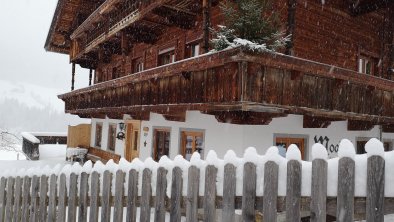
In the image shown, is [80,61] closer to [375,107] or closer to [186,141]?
[186,141]

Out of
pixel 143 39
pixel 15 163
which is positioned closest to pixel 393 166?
pixel 143 39

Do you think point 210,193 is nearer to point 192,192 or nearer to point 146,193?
point 192,192

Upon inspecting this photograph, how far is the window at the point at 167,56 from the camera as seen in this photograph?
1283cm

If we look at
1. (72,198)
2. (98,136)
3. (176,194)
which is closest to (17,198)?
(72,198)

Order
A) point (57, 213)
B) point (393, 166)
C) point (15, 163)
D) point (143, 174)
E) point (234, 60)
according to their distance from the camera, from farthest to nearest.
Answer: point (15, 163) < point (234, 60) < point (57, 213) < point (143, 174) < point (393, 166)

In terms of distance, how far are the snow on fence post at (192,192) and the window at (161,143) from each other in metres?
8.19

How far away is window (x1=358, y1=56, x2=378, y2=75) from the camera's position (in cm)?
1216

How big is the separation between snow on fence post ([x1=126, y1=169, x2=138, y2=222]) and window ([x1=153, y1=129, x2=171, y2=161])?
7609mm

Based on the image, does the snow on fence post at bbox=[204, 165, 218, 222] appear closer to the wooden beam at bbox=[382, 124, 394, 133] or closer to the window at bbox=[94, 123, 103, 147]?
the wooden beam at bbox=[382, 124, 394, 133]

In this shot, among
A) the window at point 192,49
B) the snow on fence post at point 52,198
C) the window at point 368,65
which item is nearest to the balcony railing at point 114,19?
the window at point 192,49

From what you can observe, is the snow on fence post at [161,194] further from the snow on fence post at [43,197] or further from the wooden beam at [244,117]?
the wooden beam at [244,117]

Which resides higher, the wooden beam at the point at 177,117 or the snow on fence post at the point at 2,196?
the wooden beam at the point at 177,117

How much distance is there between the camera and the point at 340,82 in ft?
25.6

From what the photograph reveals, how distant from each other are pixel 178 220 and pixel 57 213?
2226 mm
